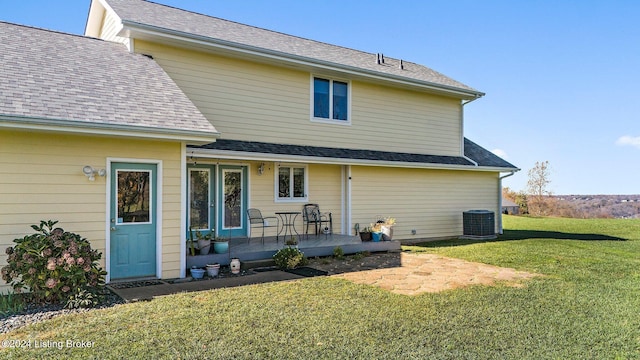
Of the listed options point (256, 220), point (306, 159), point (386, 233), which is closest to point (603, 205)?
point (386, 233)

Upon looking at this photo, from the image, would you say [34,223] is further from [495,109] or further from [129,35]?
[495,109]

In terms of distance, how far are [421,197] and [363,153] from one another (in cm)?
278

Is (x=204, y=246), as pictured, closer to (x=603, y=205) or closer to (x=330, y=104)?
(x=330, y=104)

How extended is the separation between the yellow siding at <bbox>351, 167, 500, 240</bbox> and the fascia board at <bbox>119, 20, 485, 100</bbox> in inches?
105

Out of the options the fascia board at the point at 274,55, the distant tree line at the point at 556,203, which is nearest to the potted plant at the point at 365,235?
the fascia board at the point at 274,55

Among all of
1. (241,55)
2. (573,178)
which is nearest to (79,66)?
(241,55)

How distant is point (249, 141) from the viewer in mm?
10836

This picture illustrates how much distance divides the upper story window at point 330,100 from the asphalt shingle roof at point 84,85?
442 cm

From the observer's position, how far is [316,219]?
11750 millimetres

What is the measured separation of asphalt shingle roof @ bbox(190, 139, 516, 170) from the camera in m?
10.2

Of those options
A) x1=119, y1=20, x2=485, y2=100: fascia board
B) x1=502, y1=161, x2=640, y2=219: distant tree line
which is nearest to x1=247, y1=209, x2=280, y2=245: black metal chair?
x1=119, y1=20, x2=485, y2=100: fascia board

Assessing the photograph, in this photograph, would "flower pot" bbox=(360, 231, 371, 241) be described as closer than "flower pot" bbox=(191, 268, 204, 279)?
No

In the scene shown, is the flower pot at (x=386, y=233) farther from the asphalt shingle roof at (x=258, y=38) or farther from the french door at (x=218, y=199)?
the asphalt shingle roof at (x=258, y=38)

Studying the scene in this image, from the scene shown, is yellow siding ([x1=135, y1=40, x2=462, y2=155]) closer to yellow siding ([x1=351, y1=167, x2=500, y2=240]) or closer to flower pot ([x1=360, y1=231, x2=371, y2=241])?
yellow siding ([x1=351, y1=167, x2=500, y2=240])
